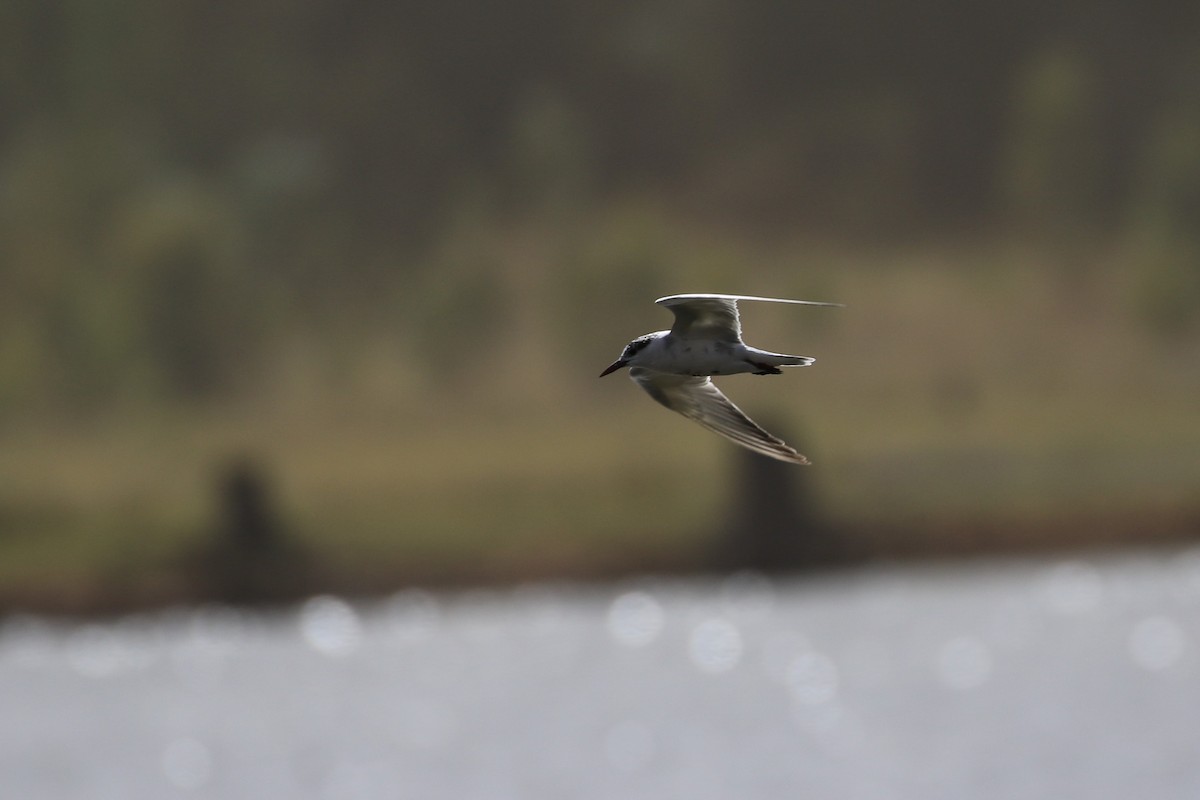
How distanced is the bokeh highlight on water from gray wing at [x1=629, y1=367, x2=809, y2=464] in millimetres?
22861

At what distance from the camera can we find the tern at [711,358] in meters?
16.8

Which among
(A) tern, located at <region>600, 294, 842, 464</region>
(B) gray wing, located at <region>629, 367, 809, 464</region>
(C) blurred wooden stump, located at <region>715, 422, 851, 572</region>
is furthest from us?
(C) blurred wooden stump, located at <region>715, 422, 851, 572</region>

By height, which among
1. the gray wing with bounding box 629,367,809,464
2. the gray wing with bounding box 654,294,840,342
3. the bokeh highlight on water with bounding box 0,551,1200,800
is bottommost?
the bokeh highlight on water with bounding box 0,551,1200,800

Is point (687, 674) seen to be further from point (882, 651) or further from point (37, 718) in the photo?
point (37, 718)

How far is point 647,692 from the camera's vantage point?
6031cm

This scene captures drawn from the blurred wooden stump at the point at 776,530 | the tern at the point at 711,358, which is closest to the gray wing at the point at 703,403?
the tern at the point at 711,358

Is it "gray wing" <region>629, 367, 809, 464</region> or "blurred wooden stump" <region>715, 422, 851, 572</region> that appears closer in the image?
"gray wing" <region>629, 367, 809, 464</region>

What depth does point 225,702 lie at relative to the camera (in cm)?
6128

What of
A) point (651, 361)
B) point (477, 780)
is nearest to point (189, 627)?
point (477, 780)

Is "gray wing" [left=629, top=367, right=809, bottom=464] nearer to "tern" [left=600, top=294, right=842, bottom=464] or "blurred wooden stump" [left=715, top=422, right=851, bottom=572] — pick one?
"tern" [left=600, top=294, right=842, bottom=464]

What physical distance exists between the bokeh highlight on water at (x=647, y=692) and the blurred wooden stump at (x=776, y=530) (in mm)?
968

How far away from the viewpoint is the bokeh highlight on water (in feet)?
148

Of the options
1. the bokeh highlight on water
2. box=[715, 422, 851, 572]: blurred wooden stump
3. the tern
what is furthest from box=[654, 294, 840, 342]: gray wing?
box=[715, 422, 851, 572]: blurred wooden stump

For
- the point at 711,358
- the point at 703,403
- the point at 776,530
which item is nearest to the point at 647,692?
the point at 776,530
